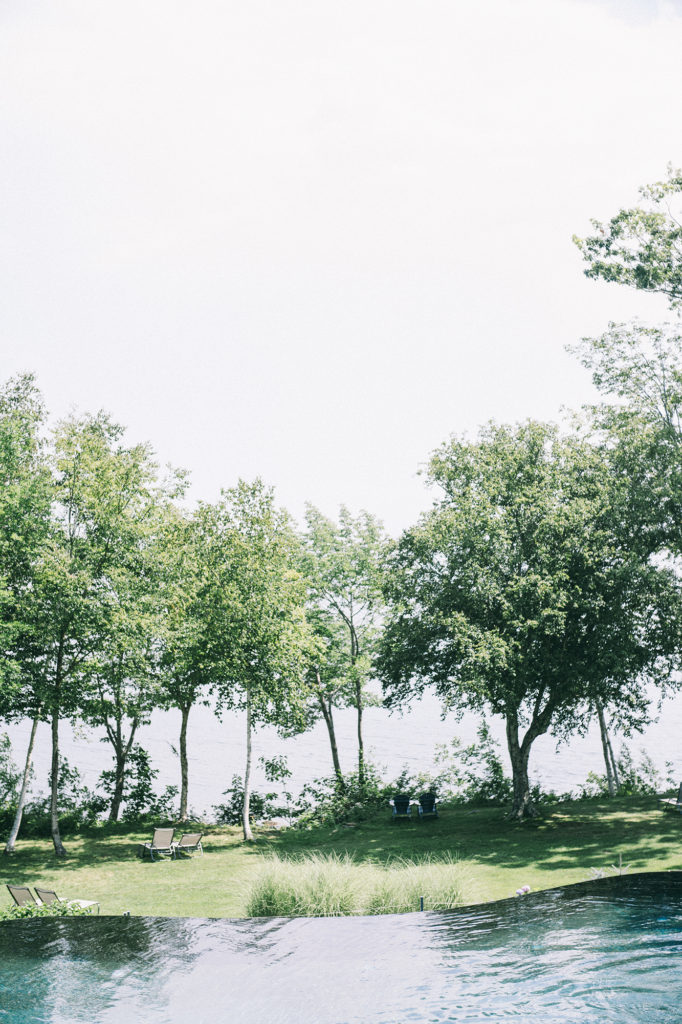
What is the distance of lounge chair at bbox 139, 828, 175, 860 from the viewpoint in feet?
57.1

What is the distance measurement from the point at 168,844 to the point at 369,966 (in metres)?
11.2

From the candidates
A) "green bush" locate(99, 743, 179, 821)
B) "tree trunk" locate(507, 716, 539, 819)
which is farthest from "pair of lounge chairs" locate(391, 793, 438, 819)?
"green bush" locate(99, 743, 179, 821)

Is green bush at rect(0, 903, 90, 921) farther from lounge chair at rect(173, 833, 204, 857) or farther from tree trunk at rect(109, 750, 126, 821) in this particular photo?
tree trunk at rect(109, 750, 126, 821)

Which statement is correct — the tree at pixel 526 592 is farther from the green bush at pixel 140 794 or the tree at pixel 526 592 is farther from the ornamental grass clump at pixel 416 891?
the green bush at pixel 140 794

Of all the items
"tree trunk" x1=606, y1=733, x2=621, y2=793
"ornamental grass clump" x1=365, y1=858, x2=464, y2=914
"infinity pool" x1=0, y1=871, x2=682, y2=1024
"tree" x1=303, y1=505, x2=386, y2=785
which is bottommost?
"infinity pool" x1=0, y1=871, x2=682, y2=1024

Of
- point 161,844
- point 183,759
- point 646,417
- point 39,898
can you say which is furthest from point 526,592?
point 39,898

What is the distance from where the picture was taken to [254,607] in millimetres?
19844

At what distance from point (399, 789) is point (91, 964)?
61.9 ft

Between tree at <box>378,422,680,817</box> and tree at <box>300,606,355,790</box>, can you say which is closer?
tree at <box>378,422,680,817</box>

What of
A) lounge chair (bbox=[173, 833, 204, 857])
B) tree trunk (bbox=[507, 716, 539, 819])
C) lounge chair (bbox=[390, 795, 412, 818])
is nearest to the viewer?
lounge chair (bbox=[173, 833, 204, 857])

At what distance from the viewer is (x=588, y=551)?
19438 millimetres

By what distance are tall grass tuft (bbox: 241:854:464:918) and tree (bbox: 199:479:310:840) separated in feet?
30.6

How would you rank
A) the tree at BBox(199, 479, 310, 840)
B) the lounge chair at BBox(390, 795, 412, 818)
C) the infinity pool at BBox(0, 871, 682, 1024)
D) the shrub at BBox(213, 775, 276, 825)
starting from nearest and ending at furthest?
the infinity pool at BBox(0, 871, 682, 1024), the tree at BBox(199, 479, 310, 840), the lounge chair at BBox(390, 795, 412, 818), the shrub at BBox(213, 775, 276, 825)

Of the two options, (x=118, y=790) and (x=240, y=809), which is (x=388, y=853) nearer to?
(x=240, y=809)
